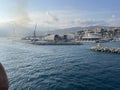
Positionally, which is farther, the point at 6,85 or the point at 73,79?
the point at 73,79

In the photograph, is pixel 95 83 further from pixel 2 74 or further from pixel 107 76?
pixel 2 74

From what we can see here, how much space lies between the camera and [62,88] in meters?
26.7

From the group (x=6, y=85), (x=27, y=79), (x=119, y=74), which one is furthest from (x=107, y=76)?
(x=6, y=85)

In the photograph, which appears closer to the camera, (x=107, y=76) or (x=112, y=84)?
(x=112, y=84)

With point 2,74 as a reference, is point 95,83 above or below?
below

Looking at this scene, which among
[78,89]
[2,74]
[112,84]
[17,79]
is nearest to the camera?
[2,74]

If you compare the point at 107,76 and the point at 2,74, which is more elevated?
the point at 2,74

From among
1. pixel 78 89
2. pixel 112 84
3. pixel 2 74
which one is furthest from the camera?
pixel 112 84

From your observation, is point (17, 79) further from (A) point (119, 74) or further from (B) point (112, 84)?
(A) point (119, 74)

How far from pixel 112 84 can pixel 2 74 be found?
28.2 m

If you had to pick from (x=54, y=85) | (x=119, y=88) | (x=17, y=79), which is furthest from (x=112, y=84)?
(x=17, y=79)

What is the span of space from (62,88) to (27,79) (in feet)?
23.3

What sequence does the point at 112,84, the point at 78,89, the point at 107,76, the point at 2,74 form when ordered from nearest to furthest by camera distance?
the point at 2,74, the point at 78,89, the point at 112,84, the point at 107,76

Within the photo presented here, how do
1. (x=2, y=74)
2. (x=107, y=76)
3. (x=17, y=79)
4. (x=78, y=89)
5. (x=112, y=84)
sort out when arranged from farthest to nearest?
1. (x=107, y=76)
2. (x=17, y=79)
3. (x=112, y=84)
4. (x=78, y=89)
5. (x=2, y=74)
